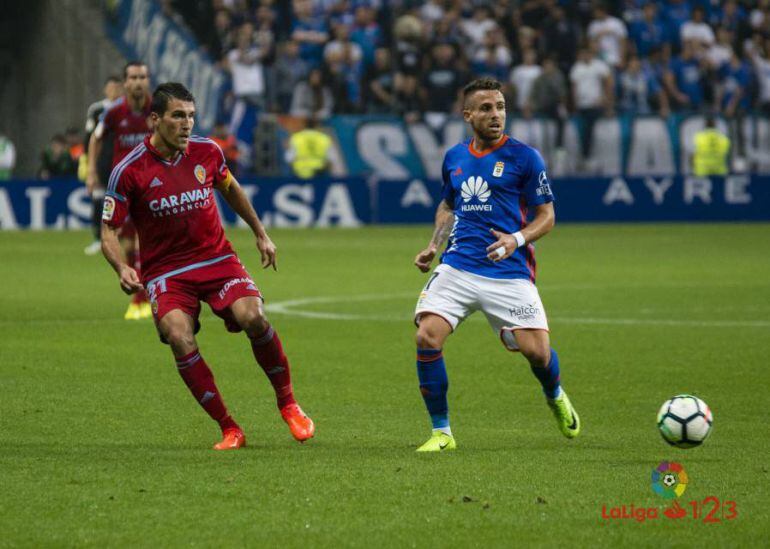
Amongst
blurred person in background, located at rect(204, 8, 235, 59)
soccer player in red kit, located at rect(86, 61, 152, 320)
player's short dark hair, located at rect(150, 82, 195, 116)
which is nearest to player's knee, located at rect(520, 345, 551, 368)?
player's short dark hair, located at rect(150, 82, 195, 116)

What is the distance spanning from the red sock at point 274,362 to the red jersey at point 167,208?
1.55 ft

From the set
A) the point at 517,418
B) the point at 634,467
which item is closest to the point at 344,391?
the point at 517,418

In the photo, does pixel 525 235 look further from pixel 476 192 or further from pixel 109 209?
pixel 109 209

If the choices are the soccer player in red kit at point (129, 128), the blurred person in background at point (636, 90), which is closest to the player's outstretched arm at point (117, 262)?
the soccer player in red kit at point (129, 128)

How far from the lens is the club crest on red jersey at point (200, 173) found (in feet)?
26.2

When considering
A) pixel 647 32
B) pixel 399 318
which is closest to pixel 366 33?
pixel 647 32

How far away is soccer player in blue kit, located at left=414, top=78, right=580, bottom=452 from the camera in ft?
25.4

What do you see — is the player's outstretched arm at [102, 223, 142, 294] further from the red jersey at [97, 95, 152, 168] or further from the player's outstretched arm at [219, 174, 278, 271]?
the red jersey at [97, 95, 152, 168]

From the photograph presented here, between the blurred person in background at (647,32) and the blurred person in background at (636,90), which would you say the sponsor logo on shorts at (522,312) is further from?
the blurred person in background at (647,32)

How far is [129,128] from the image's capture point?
44.9ft

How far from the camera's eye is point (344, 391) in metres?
9.73

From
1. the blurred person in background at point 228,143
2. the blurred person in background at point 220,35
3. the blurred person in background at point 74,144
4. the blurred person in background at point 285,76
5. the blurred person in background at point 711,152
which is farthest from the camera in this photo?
the blurred person in background at point 220,35

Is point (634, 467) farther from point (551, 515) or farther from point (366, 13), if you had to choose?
point (366, 13)

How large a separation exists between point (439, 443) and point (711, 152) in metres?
22.3
